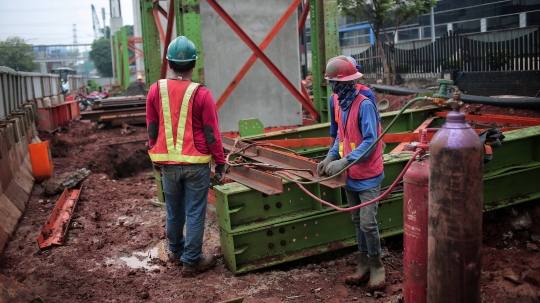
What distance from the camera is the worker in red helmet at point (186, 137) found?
485 centimetres

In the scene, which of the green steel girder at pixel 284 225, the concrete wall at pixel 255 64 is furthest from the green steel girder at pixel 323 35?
the green steel girder at pixel 284 225

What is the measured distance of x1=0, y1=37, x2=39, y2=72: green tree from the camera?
128 ft

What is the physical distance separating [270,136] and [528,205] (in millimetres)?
3334

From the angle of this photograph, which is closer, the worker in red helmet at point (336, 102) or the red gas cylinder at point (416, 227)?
the red gas cylinder at point (416, 227)

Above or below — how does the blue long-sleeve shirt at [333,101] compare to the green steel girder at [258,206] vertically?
above

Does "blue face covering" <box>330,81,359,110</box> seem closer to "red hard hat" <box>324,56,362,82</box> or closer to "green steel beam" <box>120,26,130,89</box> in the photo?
"red hard hat" <box>324,56,362,82</box>

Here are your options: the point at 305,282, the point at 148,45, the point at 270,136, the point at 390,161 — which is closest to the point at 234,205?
the point at 305,282

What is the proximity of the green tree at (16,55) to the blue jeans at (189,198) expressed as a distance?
123ft

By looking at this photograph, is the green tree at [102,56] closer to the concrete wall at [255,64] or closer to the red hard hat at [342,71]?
the concrete wall at [255,64]

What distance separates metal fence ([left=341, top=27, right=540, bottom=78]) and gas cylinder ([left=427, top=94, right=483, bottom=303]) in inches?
503

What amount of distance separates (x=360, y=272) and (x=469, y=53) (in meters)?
13.8

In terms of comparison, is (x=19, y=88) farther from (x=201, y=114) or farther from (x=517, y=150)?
(x=517, y=150)

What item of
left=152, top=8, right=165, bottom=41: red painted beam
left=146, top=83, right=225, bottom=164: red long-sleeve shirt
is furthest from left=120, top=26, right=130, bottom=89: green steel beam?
left=146, top=83, right=225, bottom=164: red long-sleeve shirt

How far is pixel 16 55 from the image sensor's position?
4366 cm
